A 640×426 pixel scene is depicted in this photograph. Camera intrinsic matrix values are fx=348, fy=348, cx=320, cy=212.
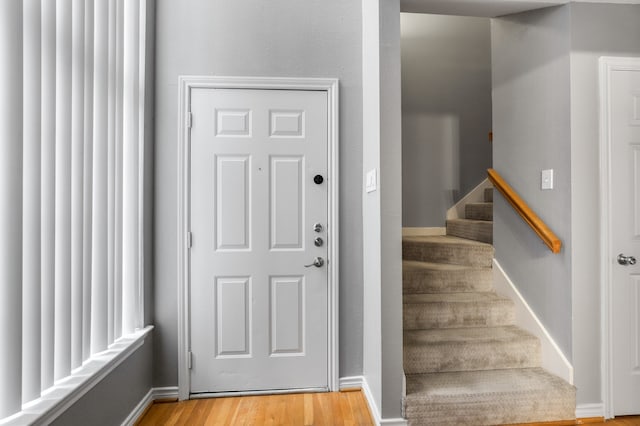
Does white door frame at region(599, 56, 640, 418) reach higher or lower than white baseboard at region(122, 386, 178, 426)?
higher

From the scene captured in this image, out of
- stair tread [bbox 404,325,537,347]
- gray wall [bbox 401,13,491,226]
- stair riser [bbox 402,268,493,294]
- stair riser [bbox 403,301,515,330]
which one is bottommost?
stair tread [bbox 404,325,537,347]

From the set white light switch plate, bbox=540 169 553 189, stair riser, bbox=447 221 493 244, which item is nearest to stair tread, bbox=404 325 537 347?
stair riser, bbox=447 221 493 244

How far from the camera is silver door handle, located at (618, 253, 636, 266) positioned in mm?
2096

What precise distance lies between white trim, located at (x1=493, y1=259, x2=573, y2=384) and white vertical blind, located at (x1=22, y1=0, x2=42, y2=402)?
2.70m

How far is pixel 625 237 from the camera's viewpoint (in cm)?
212

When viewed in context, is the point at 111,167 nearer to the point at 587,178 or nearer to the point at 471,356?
the point at 471,356

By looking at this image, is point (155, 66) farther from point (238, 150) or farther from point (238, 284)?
point (238, 284)

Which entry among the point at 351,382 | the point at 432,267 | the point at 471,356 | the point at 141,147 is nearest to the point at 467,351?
the point at 471,356

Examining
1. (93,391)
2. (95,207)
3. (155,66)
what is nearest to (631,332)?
(93,391)

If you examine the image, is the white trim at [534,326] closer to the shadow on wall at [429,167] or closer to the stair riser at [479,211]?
the stair riser at [479,211]

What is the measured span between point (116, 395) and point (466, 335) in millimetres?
2156

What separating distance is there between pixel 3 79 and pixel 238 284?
5.28 feet

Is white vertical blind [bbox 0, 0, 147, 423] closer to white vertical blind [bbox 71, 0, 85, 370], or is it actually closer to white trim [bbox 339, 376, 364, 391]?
white vertical blind [bbox 71, 0, 85, 370]

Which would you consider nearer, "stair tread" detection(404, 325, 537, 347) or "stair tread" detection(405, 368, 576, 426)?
"stair tread" detection(405, 368, 576, 426)
